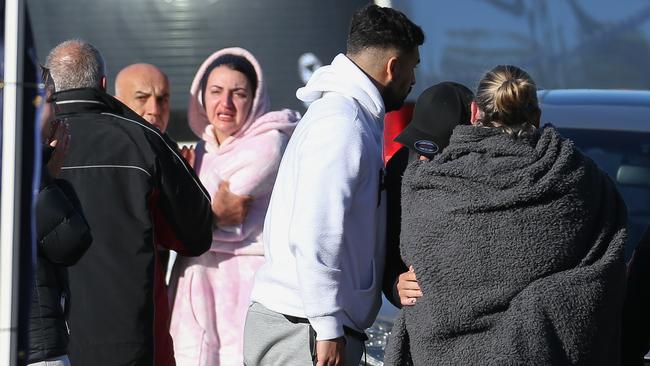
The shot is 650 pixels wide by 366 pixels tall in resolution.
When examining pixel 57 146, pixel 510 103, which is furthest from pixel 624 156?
pixel 57 146

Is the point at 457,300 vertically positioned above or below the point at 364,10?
below

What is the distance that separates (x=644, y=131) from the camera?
16.9 feet

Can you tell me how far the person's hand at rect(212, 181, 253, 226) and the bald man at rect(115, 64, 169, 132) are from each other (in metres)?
0.86

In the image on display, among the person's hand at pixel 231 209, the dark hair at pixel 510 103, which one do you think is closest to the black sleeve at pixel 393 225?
the dark hair at pixel 510 103

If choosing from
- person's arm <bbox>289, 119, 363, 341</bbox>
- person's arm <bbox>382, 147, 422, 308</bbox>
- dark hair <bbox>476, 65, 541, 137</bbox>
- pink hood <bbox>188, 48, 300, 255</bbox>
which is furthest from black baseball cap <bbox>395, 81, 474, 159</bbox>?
pink hood <bbox>188, 48, 300, 255</bbox>

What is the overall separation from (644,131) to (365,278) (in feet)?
6.71

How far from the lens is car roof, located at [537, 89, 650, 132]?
5.20m

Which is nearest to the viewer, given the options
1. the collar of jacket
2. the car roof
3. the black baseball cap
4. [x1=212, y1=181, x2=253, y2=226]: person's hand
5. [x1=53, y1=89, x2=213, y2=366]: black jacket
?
the black baseball cap

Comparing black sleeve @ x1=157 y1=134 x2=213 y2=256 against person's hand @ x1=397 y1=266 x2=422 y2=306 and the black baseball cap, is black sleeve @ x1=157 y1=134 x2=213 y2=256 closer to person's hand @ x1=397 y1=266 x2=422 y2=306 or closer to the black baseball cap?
the black baseball cap

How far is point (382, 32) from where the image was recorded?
3709 mm

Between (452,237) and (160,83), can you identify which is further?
(160,83)

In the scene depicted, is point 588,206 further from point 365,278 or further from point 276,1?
point 276,1

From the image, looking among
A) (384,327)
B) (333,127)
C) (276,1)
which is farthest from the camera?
(276,1)

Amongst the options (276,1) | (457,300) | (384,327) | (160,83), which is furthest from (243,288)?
(276,1)
